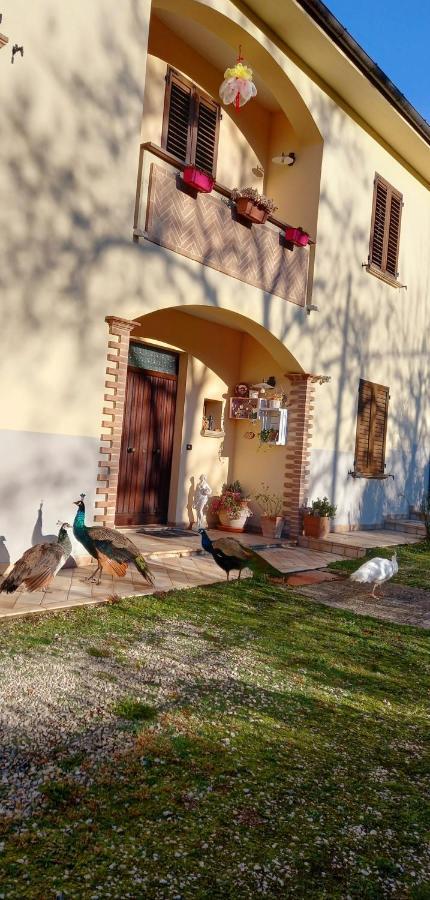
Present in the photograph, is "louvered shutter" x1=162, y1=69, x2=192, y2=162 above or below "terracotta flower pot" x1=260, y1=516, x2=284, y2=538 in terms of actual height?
above

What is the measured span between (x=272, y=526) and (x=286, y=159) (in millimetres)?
5902

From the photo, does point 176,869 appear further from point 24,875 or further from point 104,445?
point 104,445

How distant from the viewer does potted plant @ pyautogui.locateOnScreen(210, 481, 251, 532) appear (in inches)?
399

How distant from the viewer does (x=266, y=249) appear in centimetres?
910

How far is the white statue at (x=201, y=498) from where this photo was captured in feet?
32.2

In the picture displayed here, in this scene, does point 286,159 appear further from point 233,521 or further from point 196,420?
point 233,521

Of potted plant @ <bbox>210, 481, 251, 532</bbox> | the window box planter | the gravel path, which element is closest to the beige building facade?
the window box planter

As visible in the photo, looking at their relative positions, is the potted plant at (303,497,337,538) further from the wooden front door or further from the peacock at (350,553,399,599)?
the peacock at (350,553,399,599)

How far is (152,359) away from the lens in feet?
31.1

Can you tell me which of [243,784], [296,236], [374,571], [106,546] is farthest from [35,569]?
[296,236]

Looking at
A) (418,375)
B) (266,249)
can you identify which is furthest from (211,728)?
(418,375)

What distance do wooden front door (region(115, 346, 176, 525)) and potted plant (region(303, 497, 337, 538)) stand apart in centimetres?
225

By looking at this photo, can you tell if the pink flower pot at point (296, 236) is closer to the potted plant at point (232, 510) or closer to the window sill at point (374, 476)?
the potted plant at point (232, 510)

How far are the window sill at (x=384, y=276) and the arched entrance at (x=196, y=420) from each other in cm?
272
